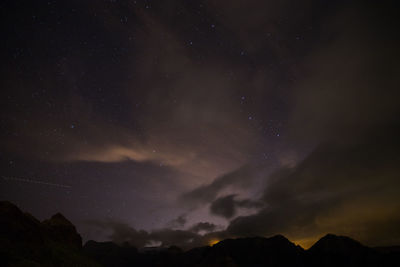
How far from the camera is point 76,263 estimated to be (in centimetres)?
6981

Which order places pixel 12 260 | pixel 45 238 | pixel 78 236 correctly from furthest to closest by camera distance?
pixel 78 236, pixel 45 238, pixel 12 260

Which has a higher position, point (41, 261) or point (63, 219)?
point (63, 219)

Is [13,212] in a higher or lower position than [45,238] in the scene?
higher

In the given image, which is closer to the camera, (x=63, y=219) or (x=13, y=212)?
(x=13, y=212)

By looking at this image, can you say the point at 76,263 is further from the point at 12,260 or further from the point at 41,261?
the point at 12,260

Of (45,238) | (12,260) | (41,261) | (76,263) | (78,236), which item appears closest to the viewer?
(12,260)

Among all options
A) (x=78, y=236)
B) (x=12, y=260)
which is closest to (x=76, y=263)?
(x=12, y=260)

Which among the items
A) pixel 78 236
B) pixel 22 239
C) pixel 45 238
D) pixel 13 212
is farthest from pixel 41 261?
pixel 78 236

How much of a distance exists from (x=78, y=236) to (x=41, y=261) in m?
80.9

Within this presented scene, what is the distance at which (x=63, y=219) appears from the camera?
447 feet

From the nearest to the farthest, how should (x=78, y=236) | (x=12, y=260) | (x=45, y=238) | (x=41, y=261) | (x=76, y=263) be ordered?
(x=12, y=260), (x=41, y=261), (x=76, y=263), (x=45, y=238), (x=78, y=236)

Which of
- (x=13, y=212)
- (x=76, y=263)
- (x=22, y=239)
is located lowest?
(x=76, y=263)

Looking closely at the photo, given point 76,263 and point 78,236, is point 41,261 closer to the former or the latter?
point 76,263

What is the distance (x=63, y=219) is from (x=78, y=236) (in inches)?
652
